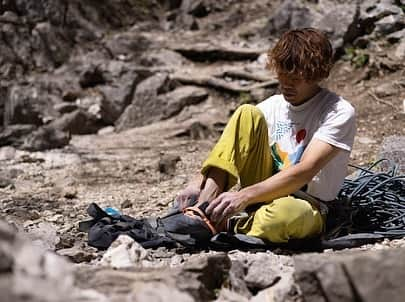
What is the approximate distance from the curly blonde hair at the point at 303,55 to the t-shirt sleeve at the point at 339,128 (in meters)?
0.16

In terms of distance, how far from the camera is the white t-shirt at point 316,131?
2832 mm

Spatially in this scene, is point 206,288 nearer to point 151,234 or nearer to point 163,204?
point 151,234

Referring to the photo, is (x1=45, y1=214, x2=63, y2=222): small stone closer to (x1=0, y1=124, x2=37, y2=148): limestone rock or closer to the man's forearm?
the man's forearm

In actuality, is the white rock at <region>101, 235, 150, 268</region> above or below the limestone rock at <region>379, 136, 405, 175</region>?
above

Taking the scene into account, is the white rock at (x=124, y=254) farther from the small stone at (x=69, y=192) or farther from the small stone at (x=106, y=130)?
the small stone at (x=106, y=130)

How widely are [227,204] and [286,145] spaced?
17.5 inches

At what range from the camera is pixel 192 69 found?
8164 mm

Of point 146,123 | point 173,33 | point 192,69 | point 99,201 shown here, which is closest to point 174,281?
point 99,201

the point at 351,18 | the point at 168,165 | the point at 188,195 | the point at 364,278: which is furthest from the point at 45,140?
the point at 364,278

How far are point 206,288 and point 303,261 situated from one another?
35 cm

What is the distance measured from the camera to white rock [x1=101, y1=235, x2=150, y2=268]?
94.8 inches

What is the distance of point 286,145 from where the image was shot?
303 cm

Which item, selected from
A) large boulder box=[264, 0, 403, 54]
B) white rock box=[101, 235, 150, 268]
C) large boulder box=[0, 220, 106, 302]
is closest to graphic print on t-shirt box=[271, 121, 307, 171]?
white rock box=[101, 235, 150, 268]

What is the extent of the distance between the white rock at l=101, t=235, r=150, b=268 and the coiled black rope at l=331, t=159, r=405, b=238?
89 cm
